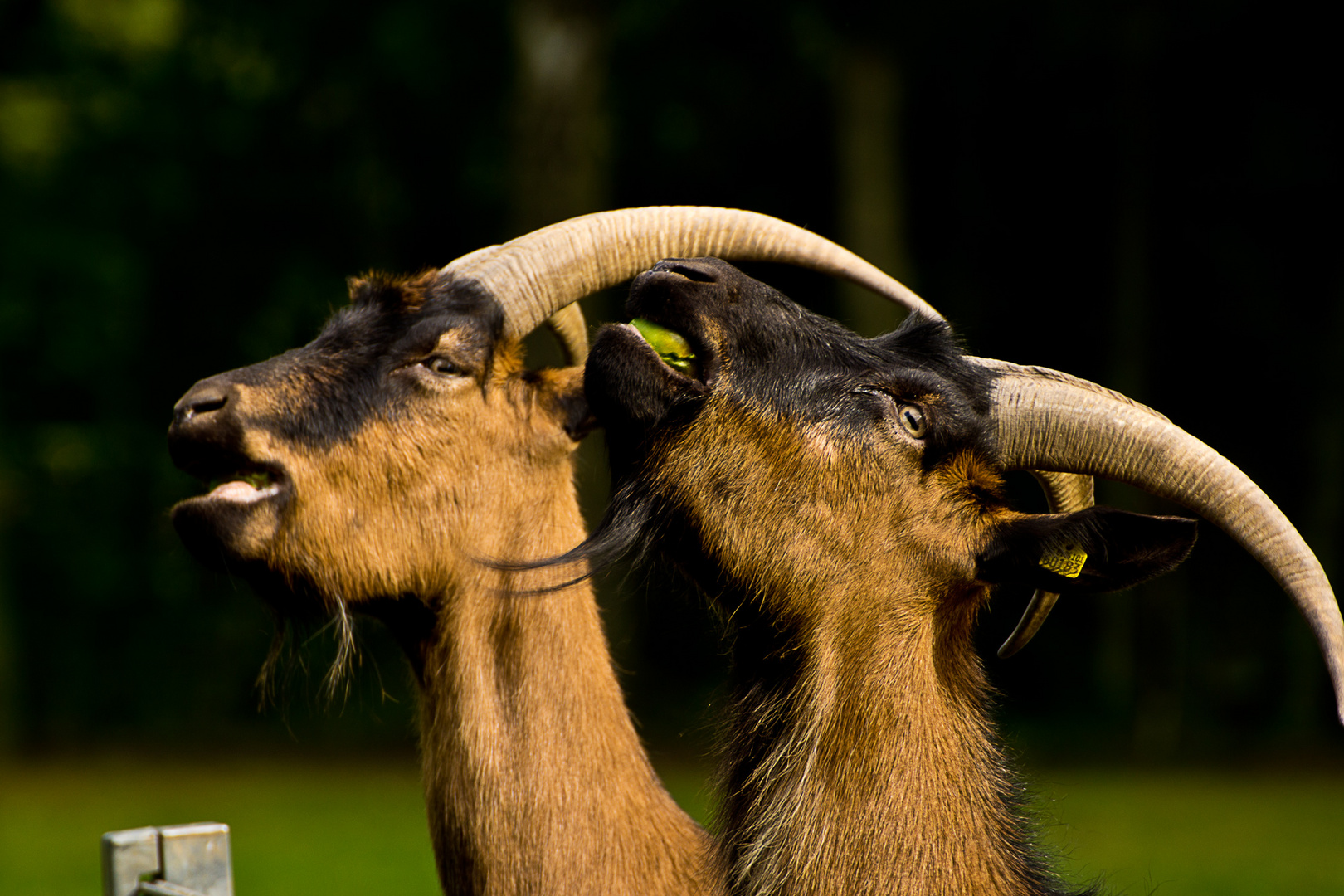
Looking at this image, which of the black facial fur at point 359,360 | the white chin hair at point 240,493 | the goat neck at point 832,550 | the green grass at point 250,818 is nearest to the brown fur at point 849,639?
the goat neck at point 832,550

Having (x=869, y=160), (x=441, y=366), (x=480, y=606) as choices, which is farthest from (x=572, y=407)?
(x=869, y=160)

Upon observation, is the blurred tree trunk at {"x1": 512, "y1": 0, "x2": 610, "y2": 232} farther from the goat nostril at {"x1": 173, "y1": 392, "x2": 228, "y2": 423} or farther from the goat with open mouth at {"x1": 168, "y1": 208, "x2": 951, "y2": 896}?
the goat nostril at {"x1": 173, "y1": 392, "x2": 228, "y2": 423}

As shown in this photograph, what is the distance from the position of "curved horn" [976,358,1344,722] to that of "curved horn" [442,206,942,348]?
3.16 feet

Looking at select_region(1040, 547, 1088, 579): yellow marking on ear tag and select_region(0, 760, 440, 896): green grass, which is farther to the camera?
select_region(0, 760, 440, 896): green grass

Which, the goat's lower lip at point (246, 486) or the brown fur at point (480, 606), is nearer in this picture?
the brown fur at point (480, 606)

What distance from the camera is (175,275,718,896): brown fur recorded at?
3.76m

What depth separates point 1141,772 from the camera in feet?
46.6

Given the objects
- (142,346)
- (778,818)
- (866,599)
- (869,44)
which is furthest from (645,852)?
(142,346)

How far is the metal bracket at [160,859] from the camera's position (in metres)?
3.79

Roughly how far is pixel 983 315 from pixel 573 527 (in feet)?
46.1

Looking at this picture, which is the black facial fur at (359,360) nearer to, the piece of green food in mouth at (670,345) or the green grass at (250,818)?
the piece of green food in mouth at (670,345)

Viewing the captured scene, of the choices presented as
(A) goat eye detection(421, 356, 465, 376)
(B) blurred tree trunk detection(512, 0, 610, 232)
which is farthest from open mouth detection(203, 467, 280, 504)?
(B) blurred tree trunk detection(512, 0, 610, 232)

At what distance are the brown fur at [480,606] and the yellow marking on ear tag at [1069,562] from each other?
1.28m

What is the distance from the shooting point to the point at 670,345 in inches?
129
